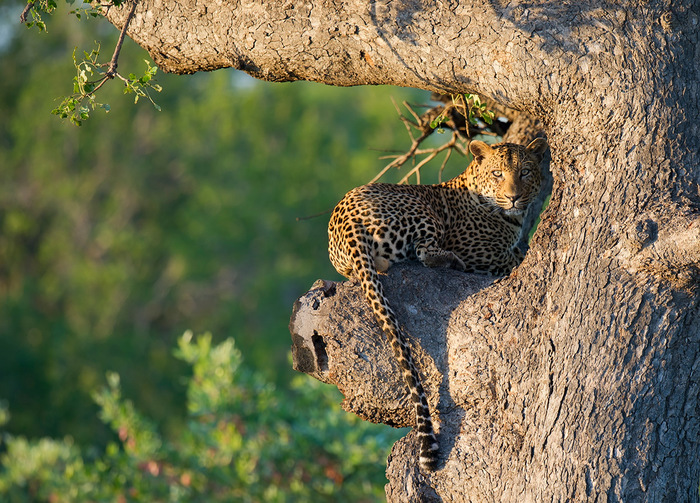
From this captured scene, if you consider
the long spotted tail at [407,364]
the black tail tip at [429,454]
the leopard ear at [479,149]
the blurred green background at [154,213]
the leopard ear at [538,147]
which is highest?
the leopard ear at [538,147]

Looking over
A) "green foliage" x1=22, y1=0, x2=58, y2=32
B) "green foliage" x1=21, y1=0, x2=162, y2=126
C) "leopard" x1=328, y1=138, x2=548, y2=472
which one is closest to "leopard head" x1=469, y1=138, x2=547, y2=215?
"leopard" x1=328, y1=138, x2=548, y2=472

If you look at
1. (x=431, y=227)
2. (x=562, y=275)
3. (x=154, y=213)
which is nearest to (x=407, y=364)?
(x=562, y=275)

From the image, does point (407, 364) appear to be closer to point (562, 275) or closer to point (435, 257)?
point (562, 275)

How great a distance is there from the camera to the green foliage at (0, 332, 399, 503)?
10.2 meters

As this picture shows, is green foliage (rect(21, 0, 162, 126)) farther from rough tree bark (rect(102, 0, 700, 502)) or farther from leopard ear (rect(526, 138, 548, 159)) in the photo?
leopard ear (rect(526, 138, 548, 159))

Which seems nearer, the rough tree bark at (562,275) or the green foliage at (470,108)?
the rough tree bark at (562,275)

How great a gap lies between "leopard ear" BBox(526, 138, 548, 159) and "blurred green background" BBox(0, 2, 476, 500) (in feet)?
67.4

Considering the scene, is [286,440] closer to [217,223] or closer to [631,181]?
[631,181]

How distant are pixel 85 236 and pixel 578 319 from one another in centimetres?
3077

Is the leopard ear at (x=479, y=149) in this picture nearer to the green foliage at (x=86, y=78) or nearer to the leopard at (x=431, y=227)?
the leopard at (x=431, y=227)

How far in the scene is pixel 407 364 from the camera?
4668 mm

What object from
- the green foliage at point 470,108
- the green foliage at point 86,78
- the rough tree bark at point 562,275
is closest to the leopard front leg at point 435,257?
the rough tree bark at point 562,275

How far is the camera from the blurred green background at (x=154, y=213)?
27516 mm

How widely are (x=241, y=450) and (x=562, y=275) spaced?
6704mm
